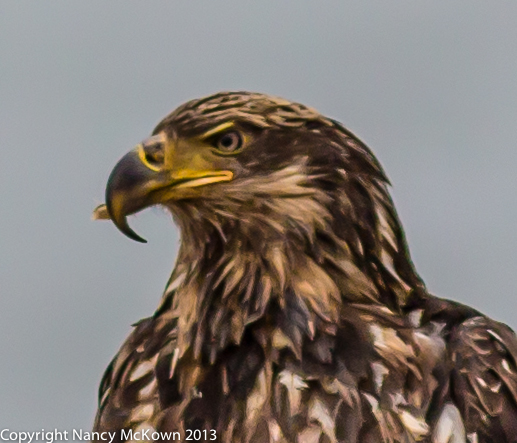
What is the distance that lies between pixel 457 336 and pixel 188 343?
1242 millimetres

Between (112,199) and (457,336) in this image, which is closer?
(112,199)

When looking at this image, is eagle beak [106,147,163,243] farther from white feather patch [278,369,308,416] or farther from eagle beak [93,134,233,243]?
white feather patch [278,369,308,416]

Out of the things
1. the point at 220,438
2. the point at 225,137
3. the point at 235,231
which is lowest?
the point at 220,438

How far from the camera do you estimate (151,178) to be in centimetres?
539

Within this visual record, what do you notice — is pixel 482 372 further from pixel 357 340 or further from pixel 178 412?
pixel 178 412

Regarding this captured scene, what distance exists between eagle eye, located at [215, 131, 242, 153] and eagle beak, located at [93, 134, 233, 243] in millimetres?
95

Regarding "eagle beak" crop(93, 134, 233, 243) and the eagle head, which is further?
the eagle head

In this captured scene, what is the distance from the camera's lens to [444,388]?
5.56 meters

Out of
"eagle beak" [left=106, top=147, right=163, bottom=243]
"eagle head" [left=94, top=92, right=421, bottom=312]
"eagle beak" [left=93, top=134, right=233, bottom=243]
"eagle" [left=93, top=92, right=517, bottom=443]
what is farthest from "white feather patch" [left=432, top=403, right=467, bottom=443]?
"eagle beak" [left=106, top=147, right=163, bottom=243]

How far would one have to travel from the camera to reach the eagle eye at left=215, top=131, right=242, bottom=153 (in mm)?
5523

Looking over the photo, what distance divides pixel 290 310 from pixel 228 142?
2.66 feet

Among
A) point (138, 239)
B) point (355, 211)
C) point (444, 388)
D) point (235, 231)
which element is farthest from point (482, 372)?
point (138, 239)

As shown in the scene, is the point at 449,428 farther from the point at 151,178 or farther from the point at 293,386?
the point at 151,178

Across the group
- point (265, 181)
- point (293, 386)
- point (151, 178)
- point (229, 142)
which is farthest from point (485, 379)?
point (151, 178)
